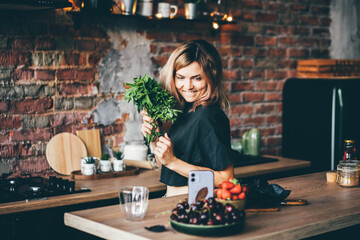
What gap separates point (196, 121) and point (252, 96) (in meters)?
1.78

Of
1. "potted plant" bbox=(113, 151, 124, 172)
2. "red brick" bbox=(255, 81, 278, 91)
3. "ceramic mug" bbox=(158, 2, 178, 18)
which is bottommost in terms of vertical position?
"potted plant" bbox=(113, 151, 124, 172)

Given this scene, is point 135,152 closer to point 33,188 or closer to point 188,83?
point 33,188

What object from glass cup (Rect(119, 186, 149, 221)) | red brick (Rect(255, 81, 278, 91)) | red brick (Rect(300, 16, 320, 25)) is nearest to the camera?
glass cup (Rect(119, 186, 149, 221))

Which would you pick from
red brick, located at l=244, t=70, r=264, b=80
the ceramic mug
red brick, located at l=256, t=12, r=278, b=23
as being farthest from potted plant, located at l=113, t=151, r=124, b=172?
red brick, located at l=256, t=12, r=278, b=23

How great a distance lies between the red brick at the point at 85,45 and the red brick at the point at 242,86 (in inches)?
49.3

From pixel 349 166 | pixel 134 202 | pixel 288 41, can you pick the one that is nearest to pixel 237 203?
pixel 134 202

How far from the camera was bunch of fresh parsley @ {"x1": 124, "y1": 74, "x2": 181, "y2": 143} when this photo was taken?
2.29m

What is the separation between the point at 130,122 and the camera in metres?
3.48

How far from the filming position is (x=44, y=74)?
3088mm

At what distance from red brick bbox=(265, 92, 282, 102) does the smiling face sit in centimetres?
183

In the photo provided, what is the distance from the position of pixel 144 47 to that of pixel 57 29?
2.10 feet

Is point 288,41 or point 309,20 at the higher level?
point 309,20

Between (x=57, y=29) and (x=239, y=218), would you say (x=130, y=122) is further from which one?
(x=239, y=218)

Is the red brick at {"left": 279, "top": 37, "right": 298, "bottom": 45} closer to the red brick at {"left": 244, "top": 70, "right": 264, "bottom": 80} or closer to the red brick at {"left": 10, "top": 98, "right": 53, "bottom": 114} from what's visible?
the red brick at {"left": 244, "top": 70, "right": 264, "bottom": 80}
